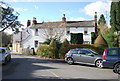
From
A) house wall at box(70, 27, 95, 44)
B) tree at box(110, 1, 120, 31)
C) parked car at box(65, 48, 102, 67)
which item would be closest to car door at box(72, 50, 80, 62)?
parked car at box(65, 48, 102, 67)

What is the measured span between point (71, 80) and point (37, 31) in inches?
1450

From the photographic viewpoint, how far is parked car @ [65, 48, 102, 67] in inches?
630

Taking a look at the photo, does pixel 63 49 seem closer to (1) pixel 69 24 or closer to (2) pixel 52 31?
(2) pixel 52 31

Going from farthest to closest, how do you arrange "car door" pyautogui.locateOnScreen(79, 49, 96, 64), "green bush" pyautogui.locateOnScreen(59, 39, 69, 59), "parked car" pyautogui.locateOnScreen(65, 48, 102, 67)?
"green bush" pyautogui.locateOnScreen(59, 39, 69, 59)
"car door" pyautogui.locateOnScreen(79, 49, 96, 64)
"parked car" pyautogui.locateOnScreen(65, 48, 102, 67)

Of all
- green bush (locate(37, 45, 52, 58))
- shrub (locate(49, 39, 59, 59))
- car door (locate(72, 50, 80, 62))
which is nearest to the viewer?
car door (locate(72, 50, 80, 62))

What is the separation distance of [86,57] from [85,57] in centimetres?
10

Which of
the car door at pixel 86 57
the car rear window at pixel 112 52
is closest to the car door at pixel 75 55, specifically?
the car door at pixel 86 57

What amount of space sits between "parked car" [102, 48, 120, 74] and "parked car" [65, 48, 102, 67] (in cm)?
273

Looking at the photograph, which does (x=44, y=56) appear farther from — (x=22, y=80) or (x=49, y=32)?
(x=22, y=80)

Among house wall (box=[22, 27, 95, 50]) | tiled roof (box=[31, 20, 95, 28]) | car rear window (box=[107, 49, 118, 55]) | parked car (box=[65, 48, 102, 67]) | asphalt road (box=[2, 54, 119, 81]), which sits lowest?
asphalt road (box=[2, 54, 119, 81])

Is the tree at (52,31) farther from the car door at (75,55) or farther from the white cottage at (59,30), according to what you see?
the car door at (75,55)

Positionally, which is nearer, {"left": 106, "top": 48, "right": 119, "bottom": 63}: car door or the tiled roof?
{"left": 106, "top": 48, "right": 119, "bottom": 63}: car door

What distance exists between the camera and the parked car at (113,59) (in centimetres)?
1264

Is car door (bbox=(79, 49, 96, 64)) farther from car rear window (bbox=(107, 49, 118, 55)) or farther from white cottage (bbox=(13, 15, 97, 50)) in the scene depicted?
white cottage (bbox=(13, 15, 97, 50))
